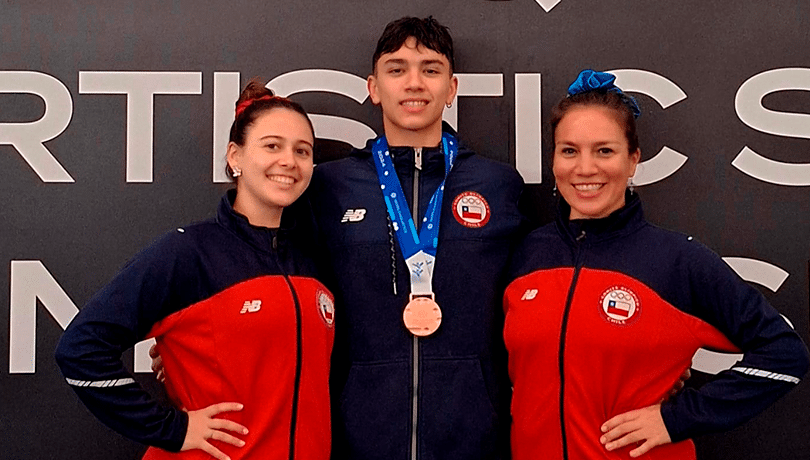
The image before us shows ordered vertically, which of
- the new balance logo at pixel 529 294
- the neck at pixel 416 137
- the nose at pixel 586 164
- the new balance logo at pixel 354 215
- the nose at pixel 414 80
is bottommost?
the new balance logo at pixel 529 294

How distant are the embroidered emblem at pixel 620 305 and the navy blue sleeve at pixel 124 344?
Result: 3.62ft

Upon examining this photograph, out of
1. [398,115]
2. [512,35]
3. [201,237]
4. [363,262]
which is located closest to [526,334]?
[363,262]

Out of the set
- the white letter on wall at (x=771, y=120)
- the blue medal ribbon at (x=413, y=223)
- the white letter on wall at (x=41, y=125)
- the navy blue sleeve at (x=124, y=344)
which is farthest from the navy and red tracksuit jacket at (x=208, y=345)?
the white letter on wall at (x=771, y=120)

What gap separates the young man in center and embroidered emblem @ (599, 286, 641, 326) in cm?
37

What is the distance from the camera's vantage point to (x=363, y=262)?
7.26ft

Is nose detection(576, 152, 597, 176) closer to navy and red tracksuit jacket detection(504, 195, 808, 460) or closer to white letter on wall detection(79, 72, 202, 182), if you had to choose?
navy and red tracksuit jacket detection(504, 195, 808, 460)

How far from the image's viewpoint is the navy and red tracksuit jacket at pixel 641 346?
6.38 feet

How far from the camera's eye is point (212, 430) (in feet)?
6.23

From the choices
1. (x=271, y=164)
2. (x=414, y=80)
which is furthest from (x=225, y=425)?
(x=414, y=80)

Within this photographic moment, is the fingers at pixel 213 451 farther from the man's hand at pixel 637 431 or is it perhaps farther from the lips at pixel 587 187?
the lips at pixel 587 187

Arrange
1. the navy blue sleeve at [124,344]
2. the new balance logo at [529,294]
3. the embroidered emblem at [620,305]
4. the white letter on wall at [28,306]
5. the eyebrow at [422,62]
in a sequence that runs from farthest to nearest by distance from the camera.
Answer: the white letter on wall at [28,306], the eyebrow at [422,62], the new balance logo at [529,294], the embroidered emblem at [620,305], the navy blue sleeve at [124,344]

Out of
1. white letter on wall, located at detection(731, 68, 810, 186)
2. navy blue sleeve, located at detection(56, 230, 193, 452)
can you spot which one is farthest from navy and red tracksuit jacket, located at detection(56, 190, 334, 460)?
white letter on wall, located at detection(731, 68, 810, 186)

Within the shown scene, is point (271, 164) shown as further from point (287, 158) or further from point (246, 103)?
point (246, 103)

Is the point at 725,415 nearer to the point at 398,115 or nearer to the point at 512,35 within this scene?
the point at 398,115
